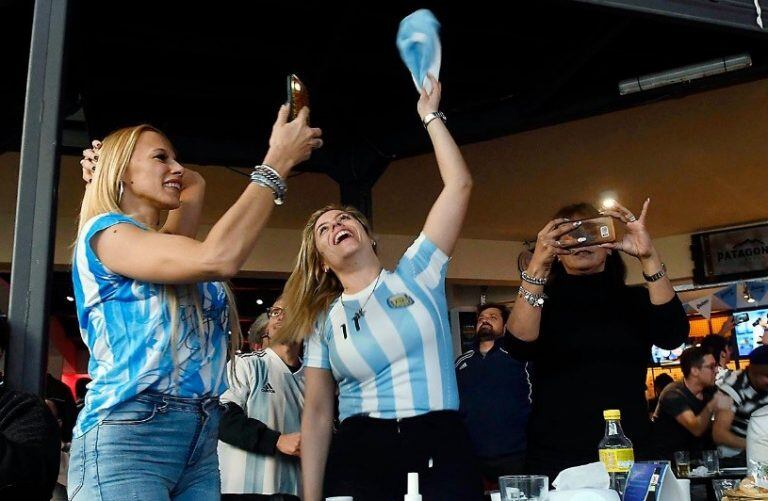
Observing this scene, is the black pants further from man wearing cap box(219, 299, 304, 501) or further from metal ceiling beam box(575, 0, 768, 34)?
metal ceiling beam box(575, 0, 768, 34)

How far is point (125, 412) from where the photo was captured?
1359mm

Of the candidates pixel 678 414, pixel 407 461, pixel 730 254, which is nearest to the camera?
pixel 407 461

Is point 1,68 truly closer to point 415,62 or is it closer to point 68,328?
point 415,62

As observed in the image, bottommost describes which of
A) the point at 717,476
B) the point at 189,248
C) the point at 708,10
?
the point at 717,476

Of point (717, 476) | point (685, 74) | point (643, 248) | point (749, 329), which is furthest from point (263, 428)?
point (749, 329)

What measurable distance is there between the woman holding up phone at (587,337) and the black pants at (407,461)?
0.43 m

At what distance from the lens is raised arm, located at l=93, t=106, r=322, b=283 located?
4.42 feet

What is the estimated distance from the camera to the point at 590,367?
84.7 inches

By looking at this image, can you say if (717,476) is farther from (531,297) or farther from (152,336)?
(152,336)

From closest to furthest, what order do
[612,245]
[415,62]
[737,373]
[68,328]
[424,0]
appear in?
[415,62] < [612,245] < [424,0] < [737,373] < [68,328]

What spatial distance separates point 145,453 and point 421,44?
115 cm

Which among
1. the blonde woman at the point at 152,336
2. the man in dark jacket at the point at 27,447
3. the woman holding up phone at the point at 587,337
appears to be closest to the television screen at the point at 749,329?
the woman holding up phone at the point at 587,337

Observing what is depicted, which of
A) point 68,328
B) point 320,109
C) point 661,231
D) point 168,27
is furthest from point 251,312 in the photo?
point 168,27

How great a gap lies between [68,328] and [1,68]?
11.5 m
